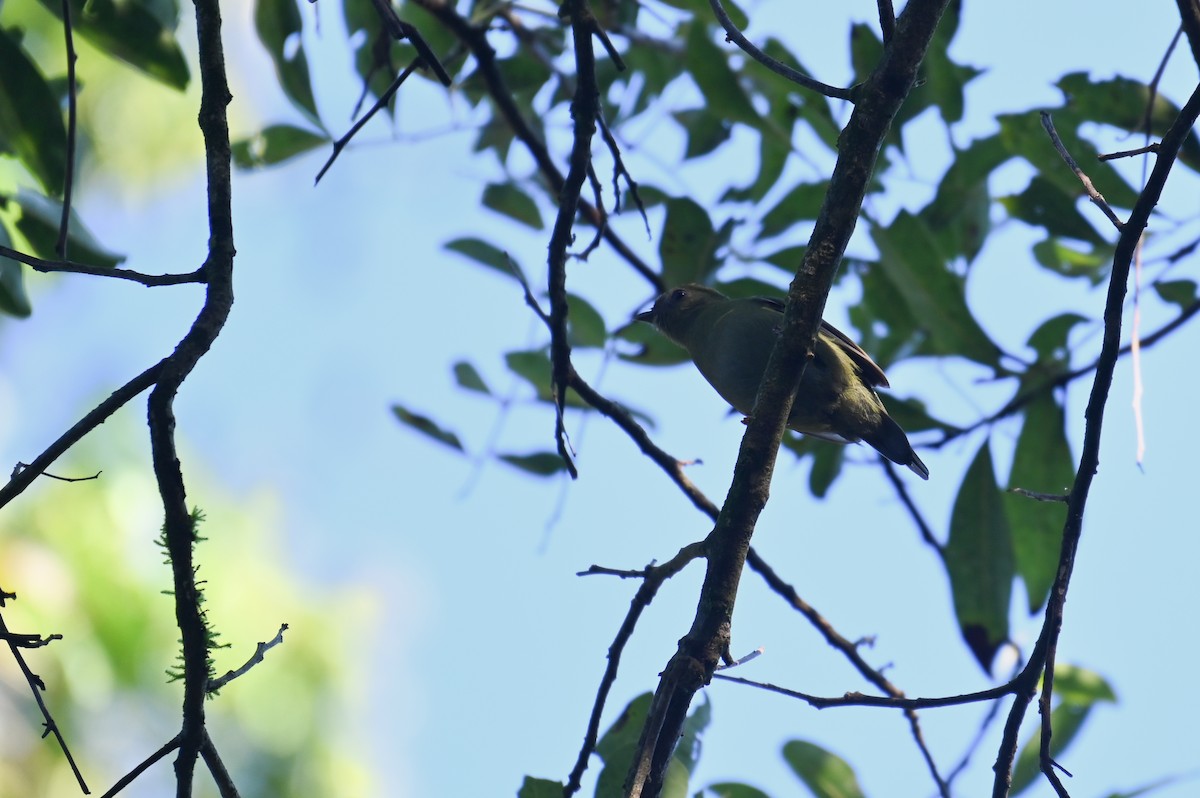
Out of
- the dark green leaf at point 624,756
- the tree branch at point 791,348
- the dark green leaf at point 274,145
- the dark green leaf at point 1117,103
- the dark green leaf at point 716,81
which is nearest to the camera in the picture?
the tree branch at point 791,348

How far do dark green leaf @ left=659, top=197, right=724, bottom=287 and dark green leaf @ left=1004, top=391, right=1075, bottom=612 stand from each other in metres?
1.49

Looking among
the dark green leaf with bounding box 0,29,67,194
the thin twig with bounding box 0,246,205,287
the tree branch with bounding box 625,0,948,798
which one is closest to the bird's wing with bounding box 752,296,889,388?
the tree branch with bounding box 625,0,948,798

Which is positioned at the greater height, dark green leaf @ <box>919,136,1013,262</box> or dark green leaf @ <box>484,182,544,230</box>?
dark green leaf @ <box>919,136,1013,262</box>

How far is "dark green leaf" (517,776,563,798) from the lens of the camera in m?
3.27

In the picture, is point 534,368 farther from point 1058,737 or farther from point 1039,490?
point 1058,737

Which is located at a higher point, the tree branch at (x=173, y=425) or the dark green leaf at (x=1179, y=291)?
the dark green leaf at (x=1179, y=291)

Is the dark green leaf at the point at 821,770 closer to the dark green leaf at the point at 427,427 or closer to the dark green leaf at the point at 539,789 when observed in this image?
the dark green leaf at the point at 539,789

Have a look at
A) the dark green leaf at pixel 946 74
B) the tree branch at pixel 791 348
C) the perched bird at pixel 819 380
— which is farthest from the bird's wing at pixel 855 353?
the tree branch at pixel 791 348

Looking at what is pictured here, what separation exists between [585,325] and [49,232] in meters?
2.27

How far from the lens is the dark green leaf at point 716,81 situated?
4.80 metres

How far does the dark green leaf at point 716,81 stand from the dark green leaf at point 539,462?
1712mm

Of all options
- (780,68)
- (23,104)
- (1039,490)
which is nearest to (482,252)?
(23,104)

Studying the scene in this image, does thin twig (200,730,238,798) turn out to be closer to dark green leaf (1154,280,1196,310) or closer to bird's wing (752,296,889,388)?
bird's wing (752,296,889,388)

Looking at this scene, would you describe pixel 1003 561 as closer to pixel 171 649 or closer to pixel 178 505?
pixel 178 505
